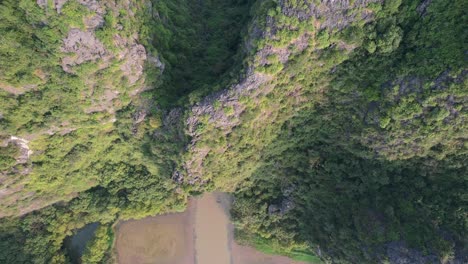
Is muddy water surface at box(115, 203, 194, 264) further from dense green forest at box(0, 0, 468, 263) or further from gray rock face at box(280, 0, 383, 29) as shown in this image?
gray rock face at box(280, 0, 383, 29)

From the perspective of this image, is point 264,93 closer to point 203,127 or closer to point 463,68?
point 203,127

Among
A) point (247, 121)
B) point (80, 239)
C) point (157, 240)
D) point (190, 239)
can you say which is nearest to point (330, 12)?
point (247, 121)

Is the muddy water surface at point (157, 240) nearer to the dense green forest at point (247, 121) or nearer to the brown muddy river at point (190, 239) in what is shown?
the brown muddy river at point (190, 239)

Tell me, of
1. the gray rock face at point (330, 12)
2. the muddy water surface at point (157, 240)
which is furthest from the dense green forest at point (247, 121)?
the muddy water surface at point (157, 240)

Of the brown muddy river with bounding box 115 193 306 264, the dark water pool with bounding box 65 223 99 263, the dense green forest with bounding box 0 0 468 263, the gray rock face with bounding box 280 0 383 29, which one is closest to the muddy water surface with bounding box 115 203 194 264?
the brown muddy river with bounding box 115 193 306 264

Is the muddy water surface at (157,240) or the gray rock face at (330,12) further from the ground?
the gray rock face at (330,12)

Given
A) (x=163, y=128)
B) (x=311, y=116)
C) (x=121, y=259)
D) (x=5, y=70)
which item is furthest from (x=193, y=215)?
(x=5, y=70)
